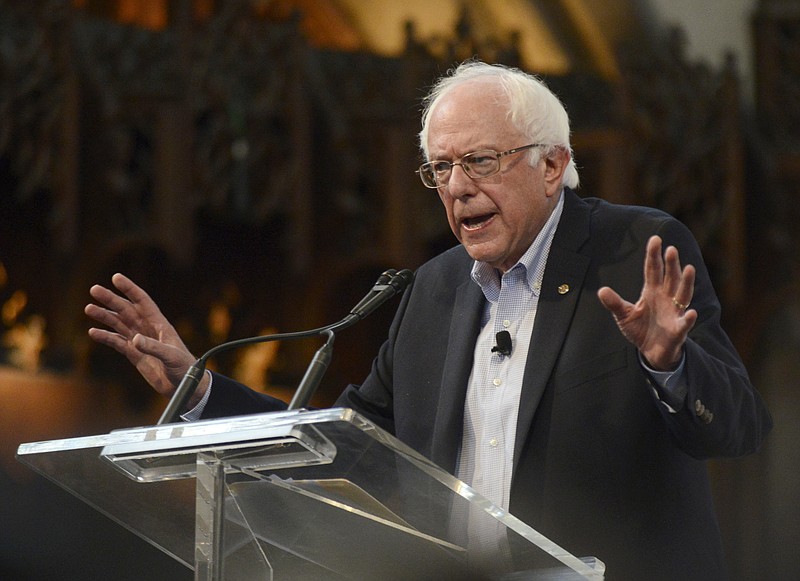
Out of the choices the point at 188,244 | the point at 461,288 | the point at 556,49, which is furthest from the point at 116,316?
the point at 556,49

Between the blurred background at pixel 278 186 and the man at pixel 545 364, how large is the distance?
2.58 meters

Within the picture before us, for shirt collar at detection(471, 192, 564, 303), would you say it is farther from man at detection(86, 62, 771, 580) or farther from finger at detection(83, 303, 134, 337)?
finger at detection(83, 303, 134, 337)

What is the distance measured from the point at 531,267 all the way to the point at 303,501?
950 mm

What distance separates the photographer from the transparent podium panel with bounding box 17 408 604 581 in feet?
5.66

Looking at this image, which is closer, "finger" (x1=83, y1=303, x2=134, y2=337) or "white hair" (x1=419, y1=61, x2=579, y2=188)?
"finger" (x1=83, y1=303, x2=134, y2=337)

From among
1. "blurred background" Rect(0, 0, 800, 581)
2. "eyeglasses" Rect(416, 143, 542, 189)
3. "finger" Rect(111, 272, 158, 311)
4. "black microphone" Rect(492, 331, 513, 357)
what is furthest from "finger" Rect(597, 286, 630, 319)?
"blurred background" Rect(0, 0, 800, 581)

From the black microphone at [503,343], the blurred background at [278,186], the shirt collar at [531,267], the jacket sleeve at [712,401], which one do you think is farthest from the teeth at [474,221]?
the blurred background at [278,186]

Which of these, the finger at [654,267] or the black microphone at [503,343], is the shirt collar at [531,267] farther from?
the finger at [654,267]

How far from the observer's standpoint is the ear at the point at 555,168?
270 cm

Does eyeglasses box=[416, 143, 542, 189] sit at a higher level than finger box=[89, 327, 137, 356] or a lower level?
higher

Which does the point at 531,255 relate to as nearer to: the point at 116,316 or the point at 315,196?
the point at 116,316

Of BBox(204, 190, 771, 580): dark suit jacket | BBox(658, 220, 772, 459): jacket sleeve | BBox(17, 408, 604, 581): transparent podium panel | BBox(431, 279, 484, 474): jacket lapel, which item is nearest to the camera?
BBox(17, 408, 604, 581): transparent podium panel

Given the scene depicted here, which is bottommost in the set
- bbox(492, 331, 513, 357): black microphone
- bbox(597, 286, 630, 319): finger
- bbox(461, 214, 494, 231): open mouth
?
bbox(492, 331, 513, 357): black microphone

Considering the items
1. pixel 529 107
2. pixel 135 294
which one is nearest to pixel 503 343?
pixel 529 107
